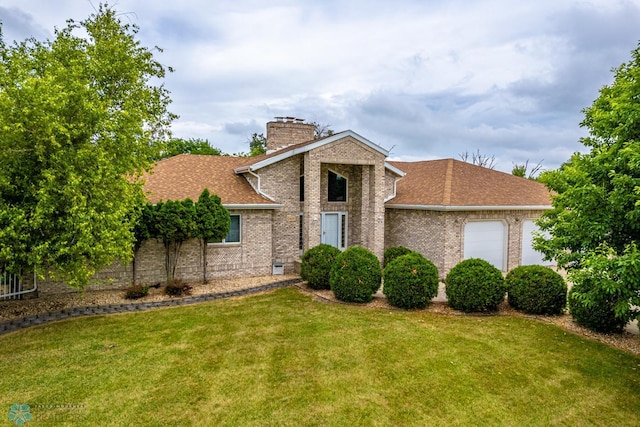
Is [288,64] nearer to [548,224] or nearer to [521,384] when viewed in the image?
[548,224]

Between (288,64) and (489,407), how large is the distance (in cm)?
1793

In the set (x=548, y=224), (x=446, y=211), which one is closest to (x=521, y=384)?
(x=548, y=224)

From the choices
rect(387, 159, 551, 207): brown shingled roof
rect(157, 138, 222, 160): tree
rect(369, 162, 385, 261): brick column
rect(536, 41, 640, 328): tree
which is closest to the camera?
rect(536, 41, 640, 328): tree

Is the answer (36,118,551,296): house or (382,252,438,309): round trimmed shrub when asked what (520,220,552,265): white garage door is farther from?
(382,252,438,309): round trimmed shrub

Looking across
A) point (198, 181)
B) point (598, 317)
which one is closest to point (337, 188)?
point (198, 181)

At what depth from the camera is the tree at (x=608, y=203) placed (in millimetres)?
5871

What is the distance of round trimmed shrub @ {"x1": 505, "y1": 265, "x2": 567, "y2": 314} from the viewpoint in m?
10.1

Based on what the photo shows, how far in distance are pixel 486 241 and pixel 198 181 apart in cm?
1312

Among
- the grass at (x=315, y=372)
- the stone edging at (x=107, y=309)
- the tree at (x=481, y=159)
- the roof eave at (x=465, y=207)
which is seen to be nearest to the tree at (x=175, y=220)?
the stone edging at (x=107, y=309)

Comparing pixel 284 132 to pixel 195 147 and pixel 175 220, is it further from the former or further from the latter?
pixel 195 147

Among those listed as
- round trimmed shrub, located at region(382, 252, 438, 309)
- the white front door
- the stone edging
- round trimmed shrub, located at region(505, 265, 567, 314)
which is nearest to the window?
the stone edging

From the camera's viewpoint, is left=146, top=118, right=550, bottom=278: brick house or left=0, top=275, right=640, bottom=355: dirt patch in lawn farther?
left=146, top=118, right=550, bottom=278: brick house

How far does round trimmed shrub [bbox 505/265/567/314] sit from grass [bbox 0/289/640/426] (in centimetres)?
67

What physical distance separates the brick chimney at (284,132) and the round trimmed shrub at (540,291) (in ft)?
42.6
